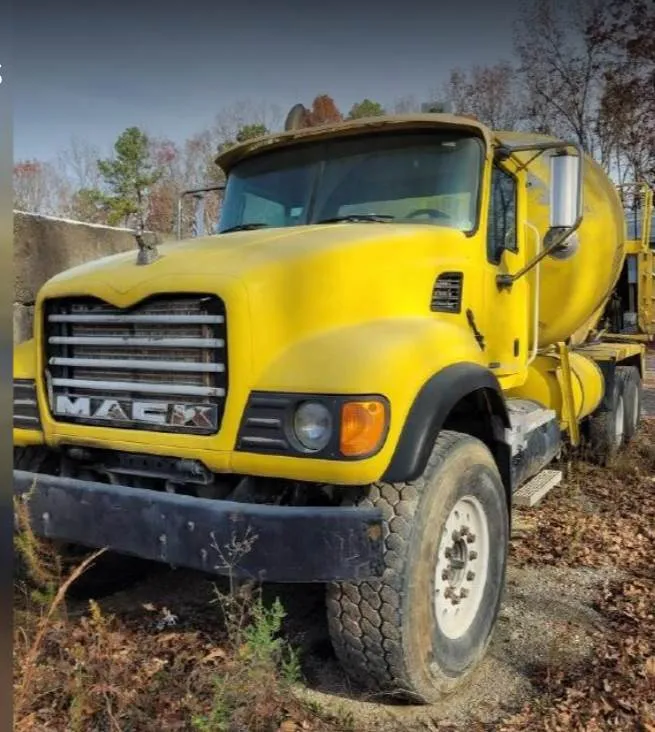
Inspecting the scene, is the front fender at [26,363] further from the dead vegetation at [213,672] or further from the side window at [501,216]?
the side window at [501,216]

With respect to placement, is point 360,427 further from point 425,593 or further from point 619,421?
point 619,421

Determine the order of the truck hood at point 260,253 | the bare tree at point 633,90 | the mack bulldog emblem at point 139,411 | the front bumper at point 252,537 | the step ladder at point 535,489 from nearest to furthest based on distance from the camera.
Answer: the front bumper at point 252,537, the mack bulldog emblem at point 139,411, the truck hood at point 260,253, the step ladder at point 535,489, the bare tree at point 633,90

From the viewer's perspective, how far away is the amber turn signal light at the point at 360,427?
288 cm

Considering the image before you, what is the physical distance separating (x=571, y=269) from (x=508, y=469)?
2787mm

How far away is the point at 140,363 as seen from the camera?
3.39 meters

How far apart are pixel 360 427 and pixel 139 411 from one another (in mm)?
1106

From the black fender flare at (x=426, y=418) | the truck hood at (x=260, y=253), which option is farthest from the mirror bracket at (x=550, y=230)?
the black fender flare at (x=426, y=418)

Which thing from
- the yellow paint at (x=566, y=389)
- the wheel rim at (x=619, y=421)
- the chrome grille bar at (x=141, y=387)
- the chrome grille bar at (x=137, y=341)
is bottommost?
the wheel rim at (x=619, y=421)

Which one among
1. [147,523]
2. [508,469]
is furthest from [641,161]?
[147,523]

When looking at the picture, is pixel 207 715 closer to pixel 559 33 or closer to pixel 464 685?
pixel 464 685

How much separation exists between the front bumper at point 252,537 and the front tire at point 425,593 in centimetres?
15

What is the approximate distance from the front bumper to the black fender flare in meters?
0.22

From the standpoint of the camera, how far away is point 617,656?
351 centimetres

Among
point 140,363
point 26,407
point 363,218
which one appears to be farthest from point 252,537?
point 363,218
